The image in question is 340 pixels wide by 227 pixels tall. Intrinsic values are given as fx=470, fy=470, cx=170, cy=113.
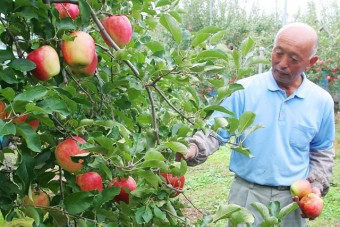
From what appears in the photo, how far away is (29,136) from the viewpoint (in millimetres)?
821

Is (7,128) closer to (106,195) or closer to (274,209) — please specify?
(106,195)

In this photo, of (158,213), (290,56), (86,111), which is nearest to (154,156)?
(158,213)

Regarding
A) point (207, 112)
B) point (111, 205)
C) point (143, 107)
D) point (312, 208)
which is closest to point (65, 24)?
point (207, 112)

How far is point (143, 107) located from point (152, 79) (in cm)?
59

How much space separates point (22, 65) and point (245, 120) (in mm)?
495

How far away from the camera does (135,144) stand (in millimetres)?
882

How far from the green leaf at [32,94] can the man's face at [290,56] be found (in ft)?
4.11

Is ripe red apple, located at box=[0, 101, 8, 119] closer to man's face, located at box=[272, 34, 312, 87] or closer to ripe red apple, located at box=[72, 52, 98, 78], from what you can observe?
ripe red apple, located at box=[72, 52, 98, 78]

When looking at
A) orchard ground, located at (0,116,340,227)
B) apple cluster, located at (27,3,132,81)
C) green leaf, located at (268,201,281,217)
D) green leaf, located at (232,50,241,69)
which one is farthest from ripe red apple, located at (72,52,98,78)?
orchard ground, located at (0,116,340,227)

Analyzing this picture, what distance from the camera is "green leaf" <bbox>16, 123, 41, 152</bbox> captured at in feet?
2.67

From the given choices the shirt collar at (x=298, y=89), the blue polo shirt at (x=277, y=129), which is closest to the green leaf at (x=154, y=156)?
the blue polo shirt at (x=277, y=129)

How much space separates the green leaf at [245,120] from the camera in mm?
1046

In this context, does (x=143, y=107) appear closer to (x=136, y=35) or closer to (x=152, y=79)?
(x=136, y=35)

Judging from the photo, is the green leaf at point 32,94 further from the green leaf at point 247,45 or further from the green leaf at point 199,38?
the green leaf at point 247,45
